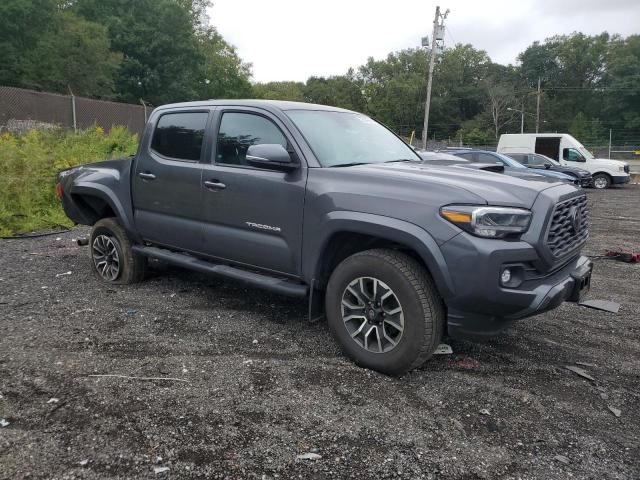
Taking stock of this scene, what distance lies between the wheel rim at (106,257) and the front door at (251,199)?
64.0 inches

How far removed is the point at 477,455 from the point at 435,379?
2.72 feet

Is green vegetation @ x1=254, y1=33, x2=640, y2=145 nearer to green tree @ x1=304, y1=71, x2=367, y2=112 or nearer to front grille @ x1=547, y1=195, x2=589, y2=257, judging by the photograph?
green tree @ x1=304, y1=71, x2=367, y2=112

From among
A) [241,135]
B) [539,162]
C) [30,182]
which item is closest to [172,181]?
[241,135]

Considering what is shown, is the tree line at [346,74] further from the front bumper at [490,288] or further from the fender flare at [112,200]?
the front bumper at [490,288]

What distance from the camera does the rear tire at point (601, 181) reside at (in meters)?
20.8

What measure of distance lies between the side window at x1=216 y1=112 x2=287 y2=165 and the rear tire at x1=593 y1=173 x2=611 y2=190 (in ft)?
67.4

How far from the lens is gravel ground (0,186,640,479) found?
2539 millimetres

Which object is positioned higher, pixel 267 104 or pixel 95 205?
pixel 267 104

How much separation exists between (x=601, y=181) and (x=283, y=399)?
2149cm

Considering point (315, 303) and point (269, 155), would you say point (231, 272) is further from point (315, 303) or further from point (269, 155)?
point (269, 155)

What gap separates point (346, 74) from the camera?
90.9 metres

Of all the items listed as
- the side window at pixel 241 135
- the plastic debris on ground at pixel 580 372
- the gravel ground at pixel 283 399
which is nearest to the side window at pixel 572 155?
the gravel ground at pixel 283 399

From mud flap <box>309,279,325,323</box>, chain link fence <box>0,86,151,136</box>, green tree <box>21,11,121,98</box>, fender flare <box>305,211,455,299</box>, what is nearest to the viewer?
fender flare <box>305,211,455,299</box>

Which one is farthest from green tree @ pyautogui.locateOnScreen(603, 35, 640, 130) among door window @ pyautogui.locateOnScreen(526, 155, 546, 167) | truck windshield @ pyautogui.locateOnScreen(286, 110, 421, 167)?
truck windshield @ pyautogui.locateOnScreen(286, 110, 421, 167)
